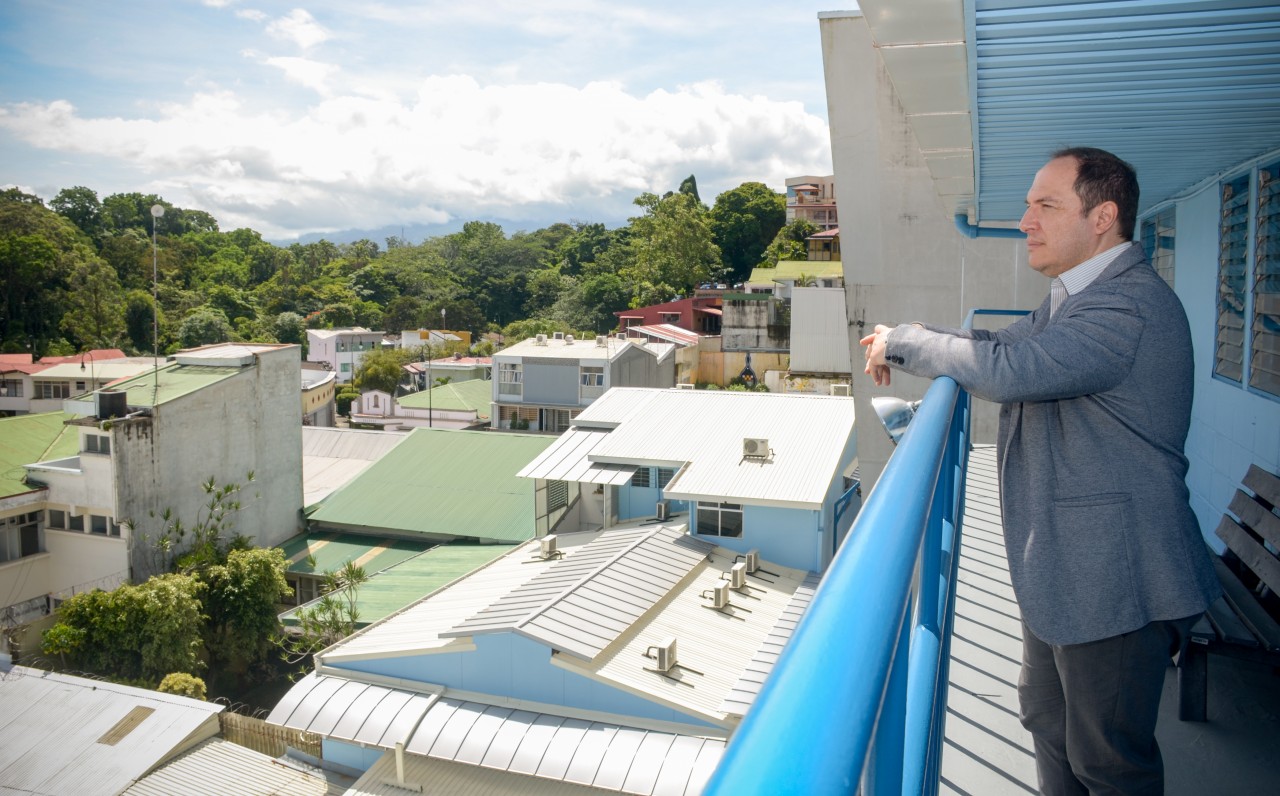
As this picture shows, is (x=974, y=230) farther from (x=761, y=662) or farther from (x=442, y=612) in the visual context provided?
(x=442, y=612)

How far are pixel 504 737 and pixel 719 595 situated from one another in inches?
125

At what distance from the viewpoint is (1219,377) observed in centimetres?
426

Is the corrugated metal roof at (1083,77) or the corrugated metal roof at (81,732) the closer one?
the corrugated metal roof at (1083,77)

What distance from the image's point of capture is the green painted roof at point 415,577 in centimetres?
1459

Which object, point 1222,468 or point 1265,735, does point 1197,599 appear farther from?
point 1222,468

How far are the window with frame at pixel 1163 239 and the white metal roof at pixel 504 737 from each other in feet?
17.9

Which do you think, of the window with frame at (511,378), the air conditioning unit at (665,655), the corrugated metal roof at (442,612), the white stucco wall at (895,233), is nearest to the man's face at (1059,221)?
the white stucco wall at (895,233)

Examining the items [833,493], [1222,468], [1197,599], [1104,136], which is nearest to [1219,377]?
[1222,468]

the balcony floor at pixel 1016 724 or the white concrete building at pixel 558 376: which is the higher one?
the balcony floor at pixel 1016 724

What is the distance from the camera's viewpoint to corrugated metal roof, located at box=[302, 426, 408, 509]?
75.6 ft

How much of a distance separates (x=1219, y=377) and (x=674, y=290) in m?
43.6

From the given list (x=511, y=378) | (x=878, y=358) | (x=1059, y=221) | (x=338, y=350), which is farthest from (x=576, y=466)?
(x=338, y=350)

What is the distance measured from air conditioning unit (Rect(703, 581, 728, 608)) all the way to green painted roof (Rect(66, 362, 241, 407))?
431 inches

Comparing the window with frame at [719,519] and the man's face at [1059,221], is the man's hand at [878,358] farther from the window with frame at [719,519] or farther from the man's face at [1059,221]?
the window with frame at [719,519]
